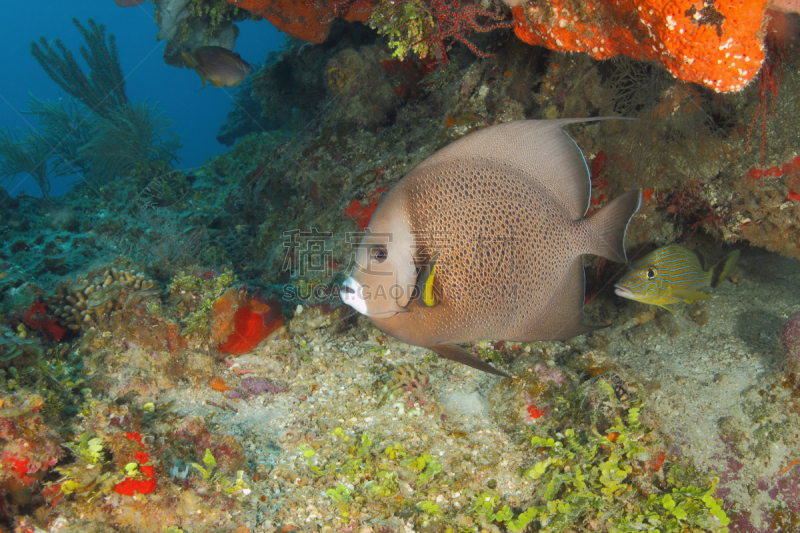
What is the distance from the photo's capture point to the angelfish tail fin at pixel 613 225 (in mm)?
1823

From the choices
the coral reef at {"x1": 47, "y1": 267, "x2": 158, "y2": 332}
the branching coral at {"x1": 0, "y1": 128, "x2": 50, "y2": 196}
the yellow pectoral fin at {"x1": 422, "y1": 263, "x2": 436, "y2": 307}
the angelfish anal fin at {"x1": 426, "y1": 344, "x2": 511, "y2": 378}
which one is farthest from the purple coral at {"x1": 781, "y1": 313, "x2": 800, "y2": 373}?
the branching coral at {"x1": 0, "y1": 128, "x2": 50, "y2": 196}

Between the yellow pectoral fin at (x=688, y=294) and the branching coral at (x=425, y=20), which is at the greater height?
the branching coral at (x=425, y=20)

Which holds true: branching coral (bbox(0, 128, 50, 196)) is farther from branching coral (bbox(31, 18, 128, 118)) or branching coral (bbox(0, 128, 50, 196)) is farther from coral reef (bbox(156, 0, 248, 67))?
coral reef (bbox(156, 0, 248, 67))

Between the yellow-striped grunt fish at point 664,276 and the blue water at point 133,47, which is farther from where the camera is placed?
the blue water at point 133,47

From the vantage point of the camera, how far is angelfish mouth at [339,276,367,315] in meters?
1.61

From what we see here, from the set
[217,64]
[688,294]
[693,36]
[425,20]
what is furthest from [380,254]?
[217,64]

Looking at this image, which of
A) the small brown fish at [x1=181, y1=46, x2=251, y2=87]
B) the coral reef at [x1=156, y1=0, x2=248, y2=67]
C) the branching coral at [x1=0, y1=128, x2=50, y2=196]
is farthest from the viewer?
the branching coral at [x1=0, y1=128, x2=50, y2=196]

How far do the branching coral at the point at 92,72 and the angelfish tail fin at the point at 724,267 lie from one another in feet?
43.8

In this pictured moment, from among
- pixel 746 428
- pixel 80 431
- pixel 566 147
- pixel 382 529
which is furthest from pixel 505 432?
pixel 80 431

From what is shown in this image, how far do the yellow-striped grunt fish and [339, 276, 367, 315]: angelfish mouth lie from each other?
94.6 inches

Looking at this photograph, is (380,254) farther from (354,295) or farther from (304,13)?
(304,13)

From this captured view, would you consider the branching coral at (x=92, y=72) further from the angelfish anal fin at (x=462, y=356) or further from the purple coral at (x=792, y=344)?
the purple coral at (x=792, y=344)

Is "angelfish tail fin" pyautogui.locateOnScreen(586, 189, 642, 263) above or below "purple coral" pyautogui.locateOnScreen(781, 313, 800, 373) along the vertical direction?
above

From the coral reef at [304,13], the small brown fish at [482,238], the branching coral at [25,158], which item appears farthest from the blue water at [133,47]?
the small brown fish at [482,238]
